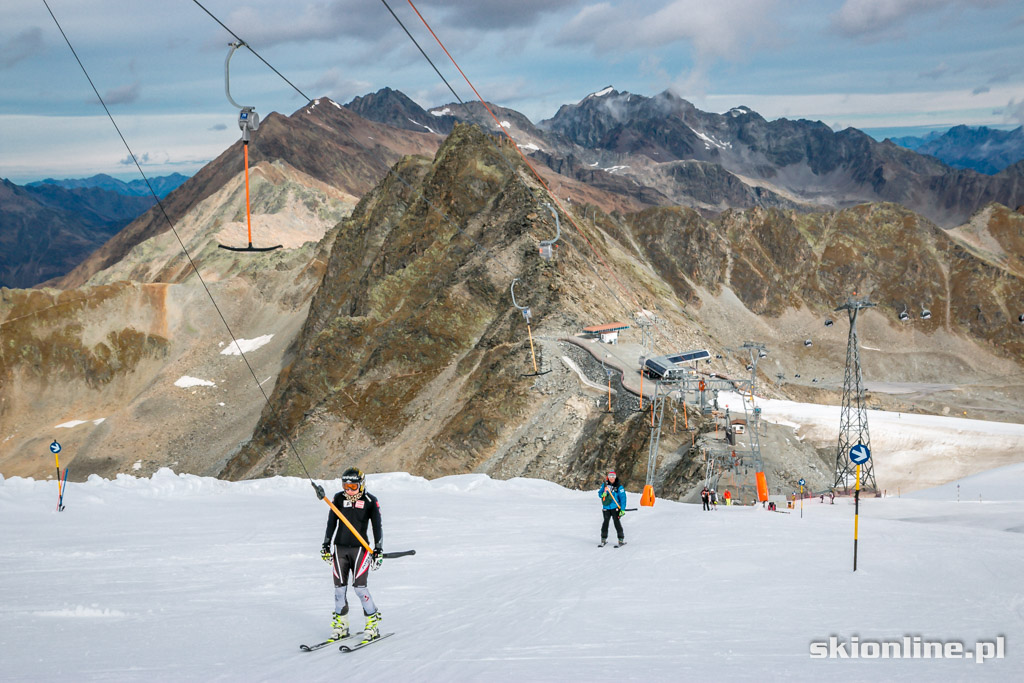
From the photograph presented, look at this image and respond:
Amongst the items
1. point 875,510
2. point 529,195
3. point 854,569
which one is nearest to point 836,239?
point 529,195

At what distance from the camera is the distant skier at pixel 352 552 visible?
35.3 ft

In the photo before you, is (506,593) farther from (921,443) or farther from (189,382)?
(189,382)

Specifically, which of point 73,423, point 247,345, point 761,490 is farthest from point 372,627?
point 73,423

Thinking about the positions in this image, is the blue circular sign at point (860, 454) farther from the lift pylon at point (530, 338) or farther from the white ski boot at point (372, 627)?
the lift pylon at point (530, 338)

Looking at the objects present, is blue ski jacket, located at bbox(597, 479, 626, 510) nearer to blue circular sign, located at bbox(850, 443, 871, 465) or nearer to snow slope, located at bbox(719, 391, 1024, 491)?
blue circular sign, located at bbox(850, 443, 871, 465)

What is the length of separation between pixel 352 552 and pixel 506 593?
3.33 m

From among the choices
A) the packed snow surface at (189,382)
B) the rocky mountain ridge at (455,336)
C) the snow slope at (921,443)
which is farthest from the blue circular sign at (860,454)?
the packed snow surface at (189,382)

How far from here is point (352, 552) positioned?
10852 millimetres

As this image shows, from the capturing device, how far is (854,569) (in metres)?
13.0

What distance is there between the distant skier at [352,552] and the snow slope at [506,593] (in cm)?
66

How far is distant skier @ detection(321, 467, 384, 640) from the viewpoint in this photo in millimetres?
10758

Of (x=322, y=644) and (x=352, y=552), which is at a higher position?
(x=352, y=552)

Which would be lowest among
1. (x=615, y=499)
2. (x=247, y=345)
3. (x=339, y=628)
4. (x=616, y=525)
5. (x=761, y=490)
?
(x=339, y=628)

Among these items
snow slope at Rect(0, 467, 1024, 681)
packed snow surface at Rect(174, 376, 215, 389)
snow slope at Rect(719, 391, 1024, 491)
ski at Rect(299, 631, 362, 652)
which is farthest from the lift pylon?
packed snow surface at Rect(174, 376, 215, 389)
